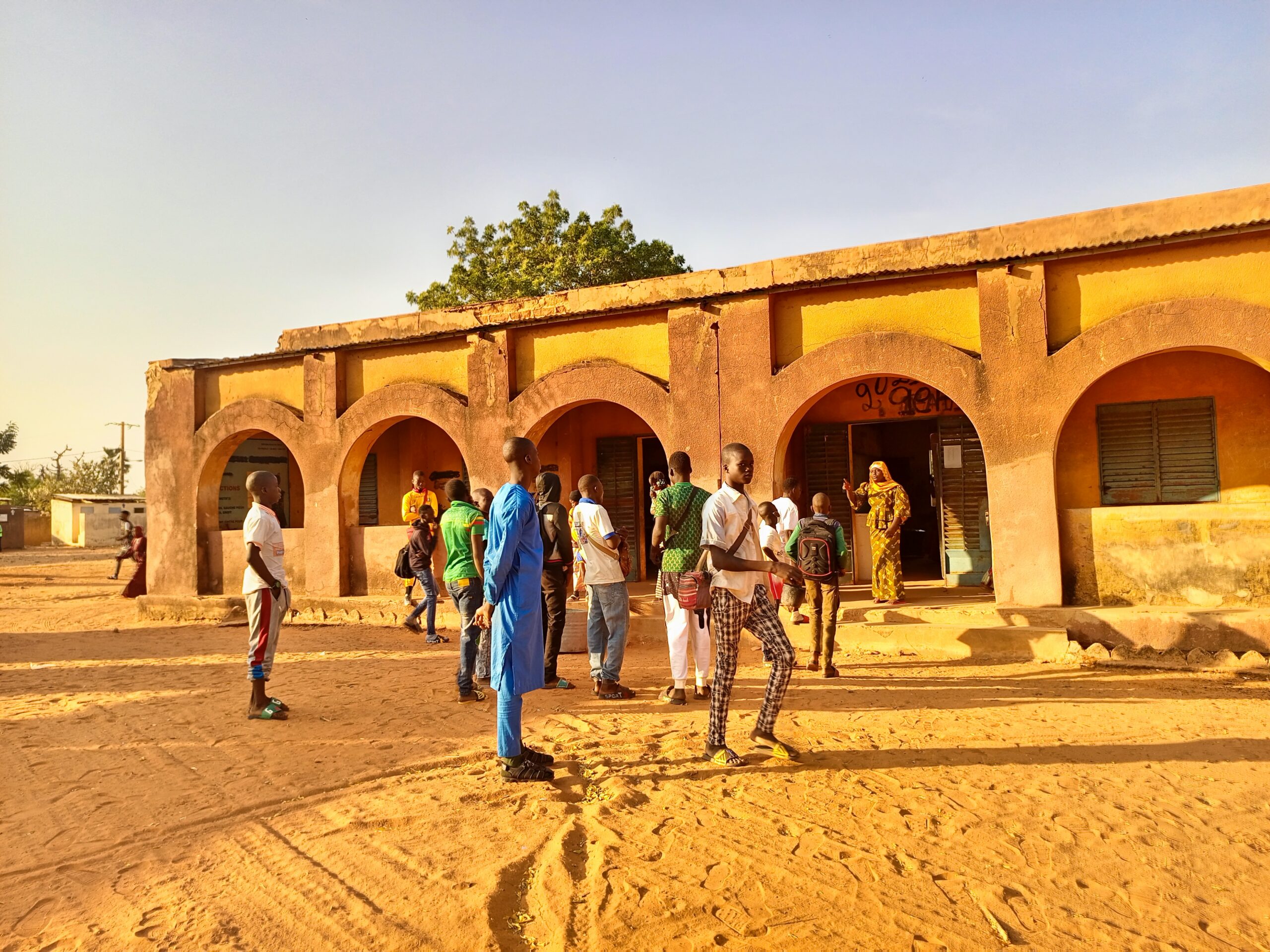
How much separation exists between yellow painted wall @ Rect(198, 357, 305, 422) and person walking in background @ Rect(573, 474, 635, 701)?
7.45 m

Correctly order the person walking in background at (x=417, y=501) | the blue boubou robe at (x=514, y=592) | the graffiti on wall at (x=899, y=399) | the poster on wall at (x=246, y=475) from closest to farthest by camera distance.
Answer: the blue boubou robe at (x=514, y=592)
the person walking in background at (x=417, y=501)
the graffiti on wall at (x=899, y=399)
the poster on wall at (x=246, y=475)

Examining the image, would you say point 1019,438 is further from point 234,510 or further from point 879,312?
point 234,510

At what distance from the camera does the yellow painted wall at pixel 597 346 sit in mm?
10422

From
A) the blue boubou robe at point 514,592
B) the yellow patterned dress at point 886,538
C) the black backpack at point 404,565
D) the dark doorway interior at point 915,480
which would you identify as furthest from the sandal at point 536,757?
the dark doorway interior at point 915,480

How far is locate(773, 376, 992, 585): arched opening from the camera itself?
11000 mm

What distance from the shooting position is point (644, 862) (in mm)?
3594

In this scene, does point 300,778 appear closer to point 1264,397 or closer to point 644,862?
point 644,862

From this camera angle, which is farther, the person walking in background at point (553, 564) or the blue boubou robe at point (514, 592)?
the person walking in background at point (553, 564)

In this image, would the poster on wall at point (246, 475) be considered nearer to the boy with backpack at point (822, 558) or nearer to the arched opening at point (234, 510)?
the arched opening at point (234, 510)

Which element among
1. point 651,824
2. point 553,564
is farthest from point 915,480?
point 651,824

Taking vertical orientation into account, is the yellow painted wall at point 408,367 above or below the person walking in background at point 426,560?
above

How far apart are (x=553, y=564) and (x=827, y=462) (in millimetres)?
6022

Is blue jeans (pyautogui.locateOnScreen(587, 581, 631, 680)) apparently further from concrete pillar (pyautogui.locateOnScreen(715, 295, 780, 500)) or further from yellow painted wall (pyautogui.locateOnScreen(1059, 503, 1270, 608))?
yellow painted wall (pyautogui.locateOnScreen(1059, 503, 1270, 608))

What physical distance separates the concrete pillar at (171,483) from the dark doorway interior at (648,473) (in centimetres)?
669
